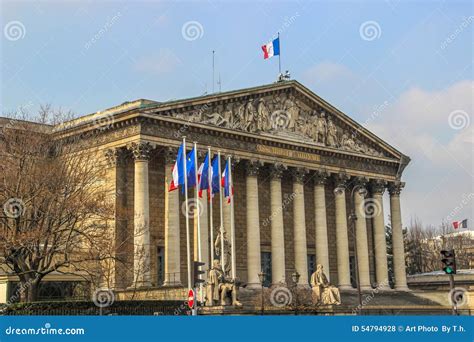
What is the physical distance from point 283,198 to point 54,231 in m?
27.0

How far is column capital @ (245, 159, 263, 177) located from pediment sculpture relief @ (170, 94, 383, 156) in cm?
232

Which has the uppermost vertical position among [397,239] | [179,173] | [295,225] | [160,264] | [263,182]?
[263,182]

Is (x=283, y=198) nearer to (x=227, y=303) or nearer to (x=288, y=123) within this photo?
(x=288, y=123)

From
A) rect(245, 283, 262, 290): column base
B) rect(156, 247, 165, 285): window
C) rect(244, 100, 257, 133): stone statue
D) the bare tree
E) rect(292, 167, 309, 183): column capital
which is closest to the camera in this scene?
the bare tree

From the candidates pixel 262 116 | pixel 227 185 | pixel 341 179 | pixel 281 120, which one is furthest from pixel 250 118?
pixel 227 185

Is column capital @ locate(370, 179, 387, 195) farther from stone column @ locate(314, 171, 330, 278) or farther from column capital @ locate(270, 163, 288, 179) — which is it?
column capital @ locate(270, 163, 288, 179)

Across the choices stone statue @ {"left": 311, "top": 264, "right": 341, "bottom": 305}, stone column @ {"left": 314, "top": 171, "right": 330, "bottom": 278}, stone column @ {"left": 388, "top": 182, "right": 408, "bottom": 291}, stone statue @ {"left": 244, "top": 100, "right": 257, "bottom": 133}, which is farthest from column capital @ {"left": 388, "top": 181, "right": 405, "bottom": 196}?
stone statue @ {"left": 311, "top": 264, "right": 341, "bottom": 305}

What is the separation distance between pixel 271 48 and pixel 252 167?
9562 mm

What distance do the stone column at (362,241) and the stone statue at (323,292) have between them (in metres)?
20.0

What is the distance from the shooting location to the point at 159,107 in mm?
45500

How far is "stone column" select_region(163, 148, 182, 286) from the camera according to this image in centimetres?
4488

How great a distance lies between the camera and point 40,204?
32.8m

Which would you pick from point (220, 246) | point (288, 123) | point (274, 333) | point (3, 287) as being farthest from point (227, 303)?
point (288, 123)

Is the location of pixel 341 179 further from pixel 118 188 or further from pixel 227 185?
pixel 118 188
